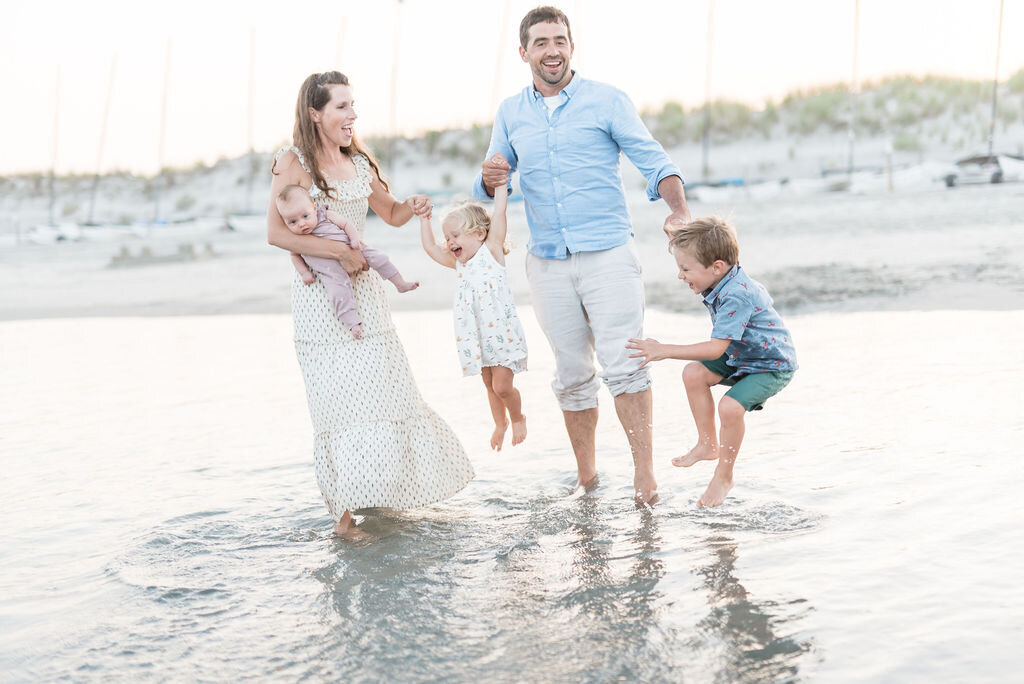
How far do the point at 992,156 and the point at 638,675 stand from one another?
95.2ft

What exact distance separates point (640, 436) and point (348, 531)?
52.7 inches

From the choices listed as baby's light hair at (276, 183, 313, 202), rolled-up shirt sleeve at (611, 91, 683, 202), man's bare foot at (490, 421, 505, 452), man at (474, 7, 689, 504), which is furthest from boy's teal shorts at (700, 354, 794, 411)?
baby's light hair at (276, 183, 313, 202)

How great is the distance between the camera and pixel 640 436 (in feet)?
15.6

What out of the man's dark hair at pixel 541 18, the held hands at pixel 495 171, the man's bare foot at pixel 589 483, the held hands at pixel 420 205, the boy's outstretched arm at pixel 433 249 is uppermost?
the man's dark hair at pixel 541 18

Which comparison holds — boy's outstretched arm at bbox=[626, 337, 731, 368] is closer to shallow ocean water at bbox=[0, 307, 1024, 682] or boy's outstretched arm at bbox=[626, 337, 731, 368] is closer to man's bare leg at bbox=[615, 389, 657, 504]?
shallow ocean water at bbox=[0, 307, 1024, 682]

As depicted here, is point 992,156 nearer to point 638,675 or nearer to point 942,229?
point 942,229

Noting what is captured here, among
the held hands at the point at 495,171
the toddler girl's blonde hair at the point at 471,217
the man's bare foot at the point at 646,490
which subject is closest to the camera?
the held hands at the point at 495,171

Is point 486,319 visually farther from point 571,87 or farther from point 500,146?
point 571,87

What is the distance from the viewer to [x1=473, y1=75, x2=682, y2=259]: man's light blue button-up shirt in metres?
4.62

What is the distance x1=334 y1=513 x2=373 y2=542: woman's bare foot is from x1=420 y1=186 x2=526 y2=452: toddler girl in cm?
83

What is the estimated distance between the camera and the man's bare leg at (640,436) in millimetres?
4707

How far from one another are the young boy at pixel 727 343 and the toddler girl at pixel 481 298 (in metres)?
0.88

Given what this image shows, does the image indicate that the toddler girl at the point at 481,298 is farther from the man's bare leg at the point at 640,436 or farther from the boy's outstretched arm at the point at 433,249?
the man's bare leg at the point at 640,436

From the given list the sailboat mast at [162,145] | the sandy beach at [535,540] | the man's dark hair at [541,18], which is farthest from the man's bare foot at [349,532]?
the sailboat mast at [162,145]
